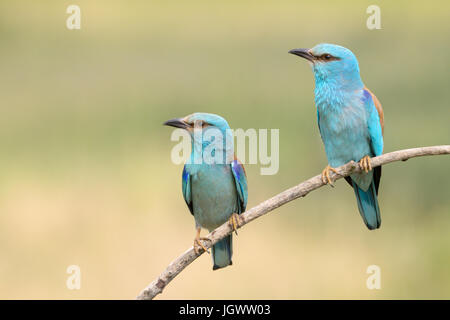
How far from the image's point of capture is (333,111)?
308 cm

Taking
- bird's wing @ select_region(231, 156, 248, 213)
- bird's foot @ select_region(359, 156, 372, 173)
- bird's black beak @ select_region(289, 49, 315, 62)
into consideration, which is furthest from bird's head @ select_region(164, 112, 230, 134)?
bird's foot @ select_region(359, 156, 372, 173)

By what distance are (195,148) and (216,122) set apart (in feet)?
0.67

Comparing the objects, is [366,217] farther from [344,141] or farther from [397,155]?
[397,155]

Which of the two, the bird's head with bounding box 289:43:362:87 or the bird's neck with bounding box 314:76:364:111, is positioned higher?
the bird's head with bounding box 289:43:362:87

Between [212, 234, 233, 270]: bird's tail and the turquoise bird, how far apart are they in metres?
0.66

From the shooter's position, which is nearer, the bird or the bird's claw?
the bird's claw

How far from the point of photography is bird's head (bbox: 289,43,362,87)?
302cm

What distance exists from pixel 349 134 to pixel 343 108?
5.1 inches

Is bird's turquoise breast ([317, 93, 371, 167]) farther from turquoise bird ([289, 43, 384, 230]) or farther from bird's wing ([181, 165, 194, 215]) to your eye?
bird's wing ([181, 165, 194, 215])

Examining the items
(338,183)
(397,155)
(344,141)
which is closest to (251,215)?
(397,155)

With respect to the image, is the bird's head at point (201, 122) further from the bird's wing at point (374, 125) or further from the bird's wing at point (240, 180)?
the bird's wing at point (374, 125)

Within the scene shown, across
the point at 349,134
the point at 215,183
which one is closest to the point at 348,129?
the point at 349,134

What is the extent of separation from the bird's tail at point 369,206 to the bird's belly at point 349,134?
21 centimetres

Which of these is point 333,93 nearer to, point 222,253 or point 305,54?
point 305,54
